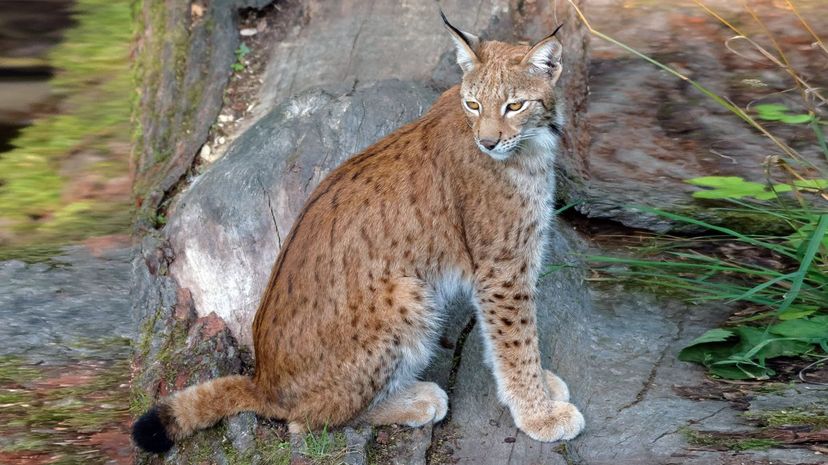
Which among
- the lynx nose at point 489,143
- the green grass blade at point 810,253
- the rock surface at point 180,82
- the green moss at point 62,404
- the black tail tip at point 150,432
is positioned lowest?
the green moss at point 62,404

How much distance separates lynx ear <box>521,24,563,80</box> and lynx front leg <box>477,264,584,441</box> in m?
0.81

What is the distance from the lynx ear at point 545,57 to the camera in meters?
3.82

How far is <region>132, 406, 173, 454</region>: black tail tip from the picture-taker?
3711 millimetres

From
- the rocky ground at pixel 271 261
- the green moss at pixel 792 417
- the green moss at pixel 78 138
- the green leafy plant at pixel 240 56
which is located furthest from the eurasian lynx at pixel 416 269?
the green moss at pixel 78 138

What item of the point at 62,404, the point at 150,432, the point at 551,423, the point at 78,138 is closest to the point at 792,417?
the point at 551,423

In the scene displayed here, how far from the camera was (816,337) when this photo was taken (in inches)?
169

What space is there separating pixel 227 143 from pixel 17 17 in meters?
4.44

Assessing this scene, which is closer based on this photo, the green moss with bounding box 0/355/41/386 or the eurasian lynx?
the eurasian lynx

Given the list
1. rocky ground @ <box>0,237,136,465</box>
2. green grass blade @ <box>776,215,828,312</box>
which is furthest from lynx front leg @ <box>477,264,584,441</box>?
rocky ground @ <box>0,237,136,465</box>

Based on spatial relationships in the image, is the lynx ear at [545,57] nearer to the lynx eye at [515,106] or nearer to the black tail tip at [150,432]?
the lynx eye at [515,106]

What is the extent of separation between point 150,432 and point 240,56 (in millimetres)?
2594

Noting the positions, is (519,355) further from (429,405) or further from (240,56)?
(240,56)

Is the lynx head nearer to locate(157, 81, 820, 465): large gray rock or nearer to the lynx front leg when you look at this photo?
the lynx front leg

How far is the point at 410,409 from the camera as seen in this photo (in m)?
4.07
